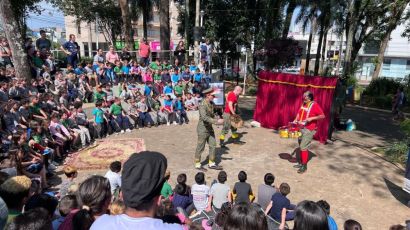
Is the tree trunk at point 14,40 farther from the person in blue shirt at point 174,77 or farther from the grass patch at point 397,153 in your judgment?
the grass patch at point 397,153

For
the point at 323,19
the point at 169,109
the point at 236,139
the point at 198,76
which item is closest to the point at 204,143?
the point at 236,139

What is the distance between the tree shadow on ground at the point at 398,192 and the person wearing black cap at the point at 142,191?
677 cm

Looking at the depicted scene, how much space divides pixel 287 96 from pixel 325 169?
3.96 metres

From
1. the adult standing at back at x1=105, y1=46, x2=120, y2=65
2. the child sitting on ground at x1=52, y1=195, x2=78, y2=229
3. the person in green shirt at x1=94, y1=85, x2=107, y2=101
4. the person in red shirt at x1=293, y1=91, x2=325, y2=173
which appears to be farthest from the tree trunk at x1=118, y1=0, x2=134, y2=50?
the child sitting on ground at x1=52, y1=195, x2=78, y2=229

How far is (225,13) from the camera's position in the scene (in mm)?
26047

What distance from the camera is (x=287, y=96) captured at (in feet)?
38.7

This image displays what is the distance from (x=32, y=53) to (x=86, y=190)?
12.1 meters

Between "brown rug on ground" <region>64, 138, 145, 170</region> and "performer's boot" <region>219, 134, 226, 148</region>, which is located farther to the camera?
"performer's boot" <region>219, 134, 226, 148</region>

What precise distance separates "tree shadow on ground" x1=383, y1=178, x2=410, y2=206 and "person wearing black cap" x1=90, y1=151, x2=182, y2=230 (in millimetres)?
6773

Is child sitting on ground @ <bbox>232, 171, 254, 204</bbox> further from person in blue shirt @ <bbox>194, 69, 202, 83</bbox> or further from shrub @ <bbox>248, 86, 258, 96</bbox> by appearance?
shrub @ <bbox>248, 86, 258, 96</bbox>

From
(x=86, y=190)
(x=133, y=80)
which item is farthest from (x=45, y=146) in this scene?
(x=133, y=80)

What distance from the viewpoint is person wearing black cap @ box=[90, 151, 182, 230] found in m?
1.77

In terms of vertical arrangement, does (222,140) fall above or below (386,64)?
below

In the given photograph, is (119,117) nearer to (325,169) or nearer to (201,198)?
(201,198)
